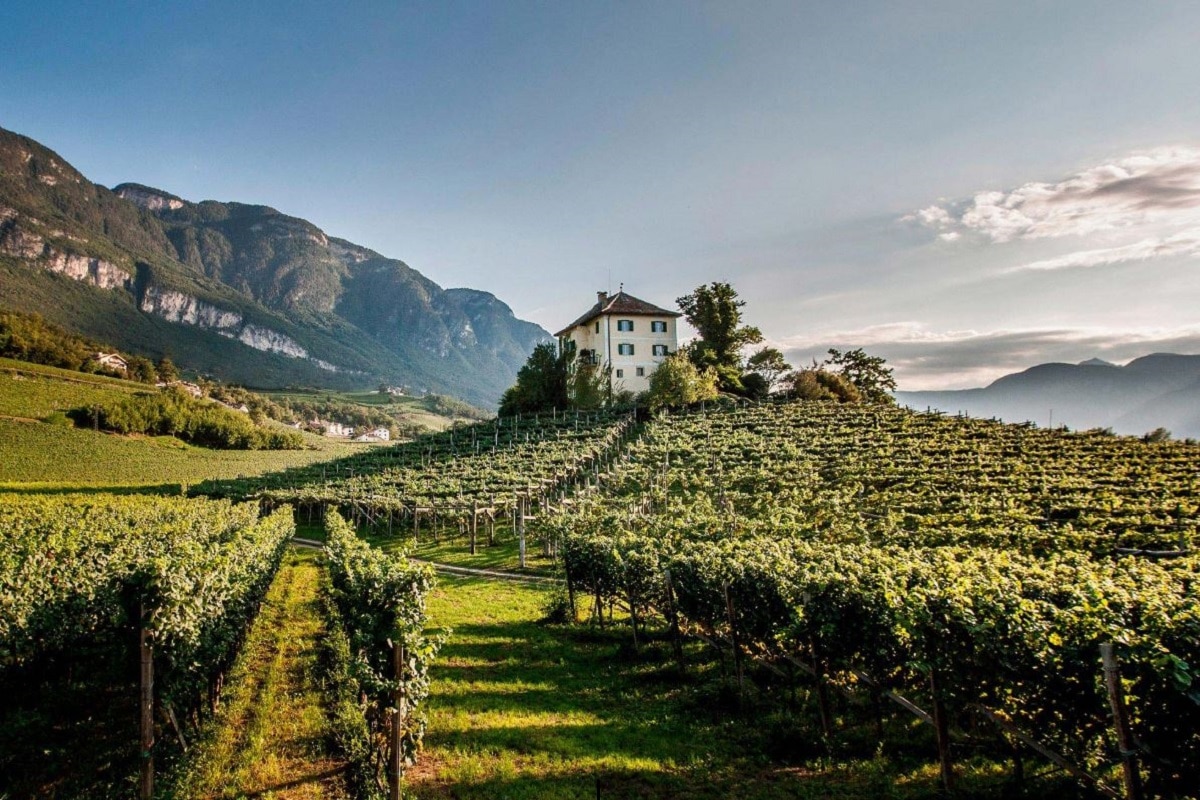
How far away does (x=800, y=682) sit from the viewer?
11.1 metres

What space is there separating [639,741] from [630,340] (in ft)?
209

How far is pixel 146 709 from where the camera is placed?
23.3ft

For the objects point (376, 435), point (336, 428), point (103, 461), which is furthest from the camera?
point (336, 428)

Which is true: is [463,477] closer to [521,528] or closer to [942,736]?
[521,528]

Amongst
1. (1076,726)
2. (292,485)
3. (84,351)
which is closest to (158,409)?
(84,351)

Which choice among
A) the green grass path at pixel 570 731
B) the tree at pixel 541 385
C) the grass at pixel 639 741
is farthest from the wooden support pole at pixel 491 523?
the tree at pixel 541 385

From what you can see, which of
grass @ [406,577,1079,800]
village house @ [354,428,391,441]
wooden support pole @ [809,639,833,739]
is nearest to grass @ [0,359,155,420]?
village house @ [354,428,391,441]

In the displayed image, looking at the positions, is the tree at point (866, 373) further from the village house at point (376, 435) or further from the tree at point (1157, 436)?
the village house at point (376, 435)

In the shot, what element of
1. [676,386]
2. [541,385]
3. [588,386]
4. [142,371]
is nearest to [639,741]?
[676,386]

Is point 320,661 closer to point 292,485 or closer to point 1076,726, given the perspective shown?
point 1076,726

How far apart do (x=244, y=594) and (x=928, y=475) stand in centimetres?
3541

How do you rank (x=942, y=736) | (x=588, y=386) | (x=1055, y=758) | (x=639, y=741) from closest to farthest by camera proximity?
(x=1055, y=758) → (x=942, y=736) → (x=639, y=741) → (x=588, y=386)

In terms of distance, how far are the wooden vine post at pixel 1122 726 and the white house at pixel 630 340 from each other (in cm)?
6396

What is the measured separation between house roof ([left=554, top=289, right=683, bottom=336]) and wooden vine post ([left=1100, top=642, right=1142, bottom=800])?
67146 millimetres
